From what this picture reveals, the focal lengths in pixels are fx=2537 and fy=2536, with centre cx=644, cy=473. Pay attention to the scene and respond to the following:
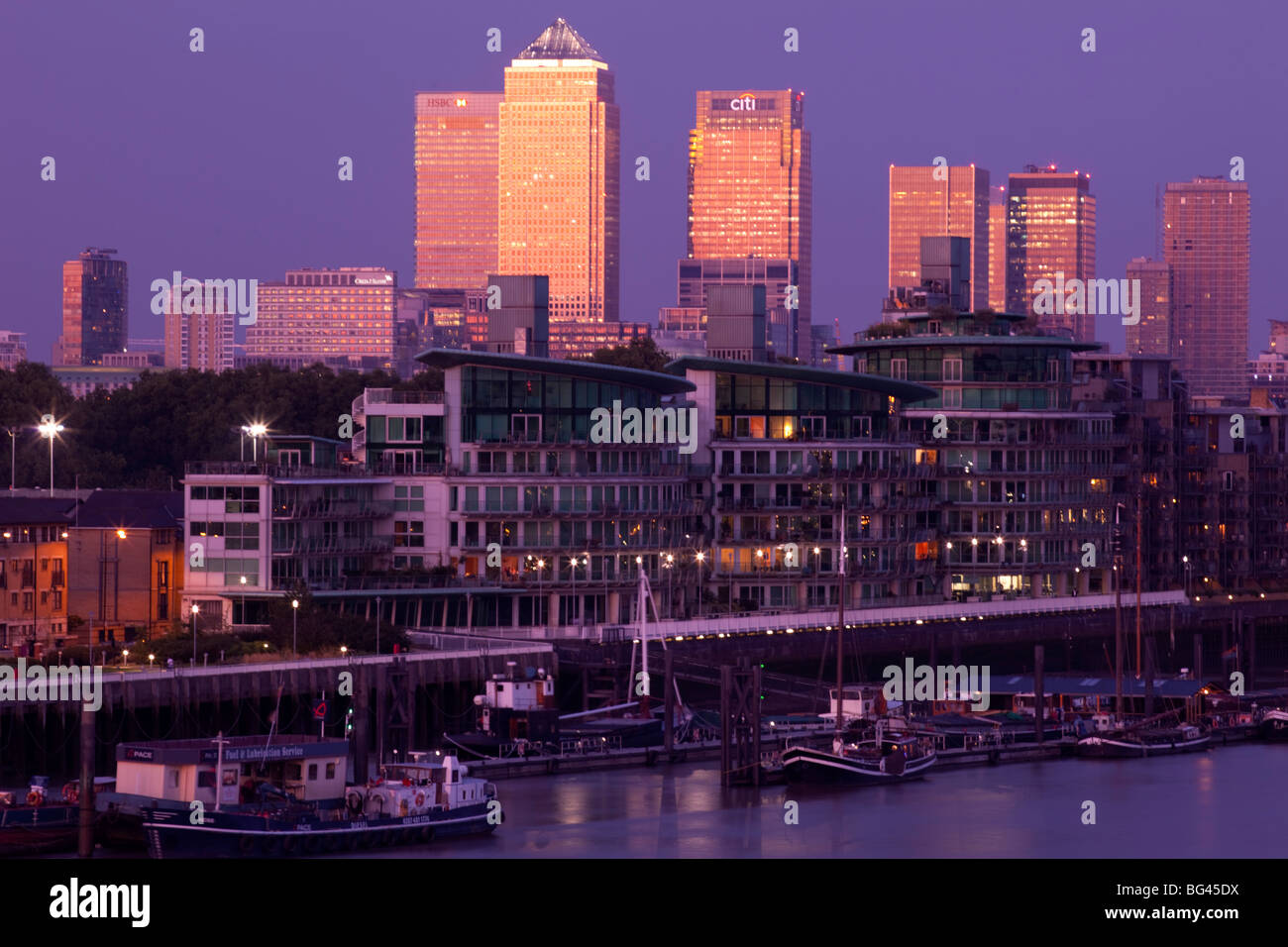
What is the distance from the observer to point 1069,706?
105125 mm

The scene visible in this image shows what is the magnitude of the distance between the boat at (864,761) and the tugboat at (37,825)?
25455 millimetres

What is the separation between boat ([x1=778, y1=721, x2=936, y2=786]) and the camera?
8369 cm

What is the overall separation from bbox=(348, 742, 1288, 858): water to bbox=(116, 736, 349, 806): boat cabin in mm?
3440

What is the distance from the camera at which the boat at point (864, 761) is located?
83688 mm

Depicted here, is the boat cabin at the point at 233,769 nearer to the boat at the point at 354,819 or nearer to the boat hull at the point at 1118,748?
the boat at the point at 354,819

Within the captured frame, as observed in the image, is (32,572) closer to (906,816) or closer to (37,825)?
(37,825)

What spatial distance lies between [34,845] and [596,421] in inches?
1938

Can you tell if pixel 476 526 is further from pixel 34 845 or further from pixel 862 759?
pixel 34 845

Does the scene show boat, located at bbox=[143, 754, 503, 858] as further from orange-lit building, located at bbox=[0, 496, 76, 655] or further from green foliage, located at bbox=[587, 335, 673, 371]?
green foliage, located at bbox=[587, 335, 673, 371]

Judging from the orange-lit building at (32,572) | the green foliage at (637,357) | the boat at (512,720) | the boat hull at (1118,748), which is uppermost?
the green foliage at (637,357)

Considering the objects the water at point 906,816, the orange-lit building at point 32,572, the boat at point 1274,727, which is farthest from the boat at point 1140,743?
the orange-lit building at point 32,572

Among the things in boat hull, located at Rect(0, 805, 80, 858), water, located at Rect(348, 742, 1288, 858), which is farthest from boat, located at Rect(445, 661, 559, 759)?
boat hull, located at Rect(0, 805, 80, 858)
